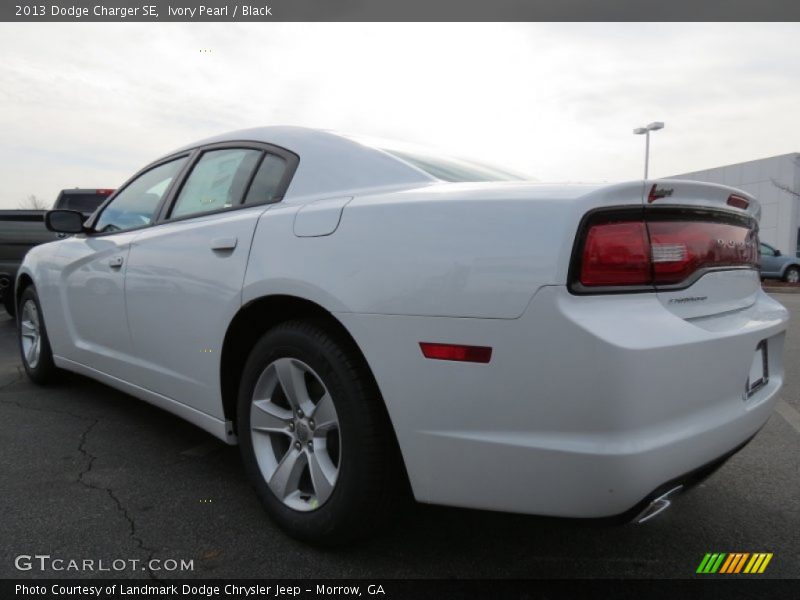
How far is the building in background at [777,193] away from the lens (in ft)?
101

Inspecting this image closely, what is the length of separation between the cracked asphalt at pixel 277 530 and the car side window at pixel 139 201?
4.04ft

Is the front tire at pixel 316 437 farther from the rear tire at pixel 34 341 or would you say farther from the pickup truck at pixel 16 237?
the pickup truck at pixel 16 237

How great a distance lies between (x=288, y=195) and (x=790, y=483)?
255 cm

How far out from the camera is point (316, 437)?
6.84ft

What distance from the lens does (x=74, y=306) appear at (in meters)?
3.69

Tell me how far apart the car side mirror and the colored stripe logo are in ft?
12.5

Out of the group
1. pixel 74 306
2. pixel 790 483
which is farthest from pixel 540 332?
pixel 74 306

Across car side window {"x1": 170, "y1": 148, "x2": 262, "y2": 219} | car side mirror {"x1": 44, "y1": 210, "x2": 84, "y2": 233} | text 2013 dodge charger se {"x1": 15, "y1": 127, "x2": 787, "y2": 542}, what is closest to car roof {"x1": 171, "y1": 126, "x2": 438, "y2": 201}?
text 2013 dodge charger se {"x1": 15, "y1": 127, "x2": 787, "y2": 542}

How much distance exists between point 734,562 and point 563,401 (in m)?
1.08

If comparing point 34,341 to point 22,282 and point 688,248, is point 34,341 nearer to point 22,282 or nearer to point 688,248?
point 22,282

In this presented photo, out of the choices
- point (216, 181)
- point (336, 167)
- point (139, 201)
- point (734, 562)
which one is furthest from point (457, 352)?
point (139, 201)

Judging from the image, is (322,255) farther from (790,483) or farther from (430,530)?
(790,483)

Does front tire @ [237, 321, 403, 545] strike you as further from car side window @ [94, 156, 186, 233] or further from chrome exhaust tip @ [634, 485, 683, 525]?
car side window @ [94, 156, 186, 233]

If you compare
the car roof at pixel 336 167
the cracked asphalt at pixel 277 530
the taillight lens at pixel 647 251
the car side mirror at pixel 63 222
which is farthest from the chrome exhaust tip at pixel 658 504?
the car side mirror at pixel 63 222
